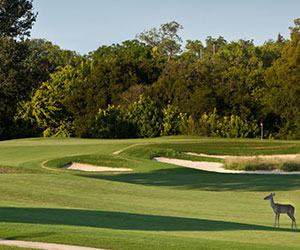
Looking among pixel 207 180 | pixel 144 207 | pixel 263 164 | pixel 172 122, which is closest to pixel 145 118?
pixel 172 122

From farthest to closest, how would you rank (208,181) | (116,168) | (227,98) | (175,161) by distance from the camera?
(227,98)
(175,161)
(116,168)
(208,181)

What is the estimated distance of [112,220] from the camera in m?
15.8

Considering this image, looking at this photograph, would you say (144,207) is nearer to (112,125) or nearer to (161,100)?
(112,125)

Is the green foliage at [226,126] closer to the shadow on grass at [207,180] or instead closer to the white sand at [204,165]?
the white sand at [204,165]

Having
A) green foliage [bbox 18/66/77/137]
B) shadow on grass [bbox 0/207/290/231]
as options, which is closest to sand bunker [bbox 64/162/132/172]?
shadow on grass [bbox 0/207/290/231]

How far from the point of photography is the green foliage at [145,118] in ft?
222

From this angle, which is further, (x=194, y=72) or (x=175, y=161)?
(x=194, y=72)

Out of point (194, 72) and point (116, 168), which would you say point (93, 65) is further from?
point (116, 168)

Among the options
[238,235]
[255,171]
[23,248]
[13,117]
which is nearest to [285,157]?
[255,171]

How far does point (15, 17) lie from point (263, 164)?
50.1ft

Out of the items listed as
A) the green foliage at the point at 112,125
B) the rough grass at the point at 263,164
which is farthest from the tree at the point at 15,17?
the green foliage at the point at 112,125

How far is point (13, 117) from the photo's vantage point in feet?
232

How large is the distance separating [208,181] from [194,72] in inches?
1671

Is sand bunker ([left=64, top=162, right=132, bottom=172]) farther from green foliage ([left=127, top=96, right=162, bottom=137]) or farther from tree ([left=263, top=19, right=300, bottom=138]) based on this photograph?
tree ([left=263, top=19, right=300, bottom=138])
